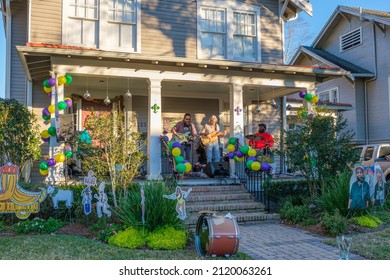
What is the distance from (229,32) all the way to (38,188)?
754cm

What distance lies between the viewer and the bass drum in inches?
206

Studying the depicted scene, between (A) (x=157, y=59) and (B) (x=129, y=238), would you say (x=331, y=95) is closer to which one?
(A) (x=157, y=59)

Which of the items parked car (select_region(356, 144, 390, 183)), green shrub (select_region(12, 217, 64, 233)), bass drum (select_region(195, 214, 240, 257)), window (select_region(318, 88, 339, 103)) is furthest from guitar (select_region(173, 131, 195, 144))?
window (select_region(318, 88, 339, 103))

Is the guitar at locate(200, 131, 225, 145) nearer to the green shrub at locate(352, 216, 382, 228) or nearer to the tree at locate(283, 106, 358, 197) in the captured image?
the tree at locate(283, 106, 358, 197)

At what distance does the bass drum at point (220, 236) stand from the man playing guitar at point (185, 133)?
509 cm

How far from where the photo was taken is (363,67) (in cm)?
1820

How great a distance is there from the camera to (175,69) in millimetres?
10055

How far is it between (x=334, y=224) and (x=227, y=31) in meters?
7.28

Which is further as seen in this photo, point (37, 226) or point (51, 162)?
point (51, 162)

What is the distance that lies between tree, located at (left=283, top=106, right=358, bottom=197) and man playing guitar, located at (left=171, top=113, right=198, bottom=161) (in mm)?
2869

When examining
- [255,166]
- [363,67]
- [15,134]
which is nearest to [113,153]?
[15,134]
